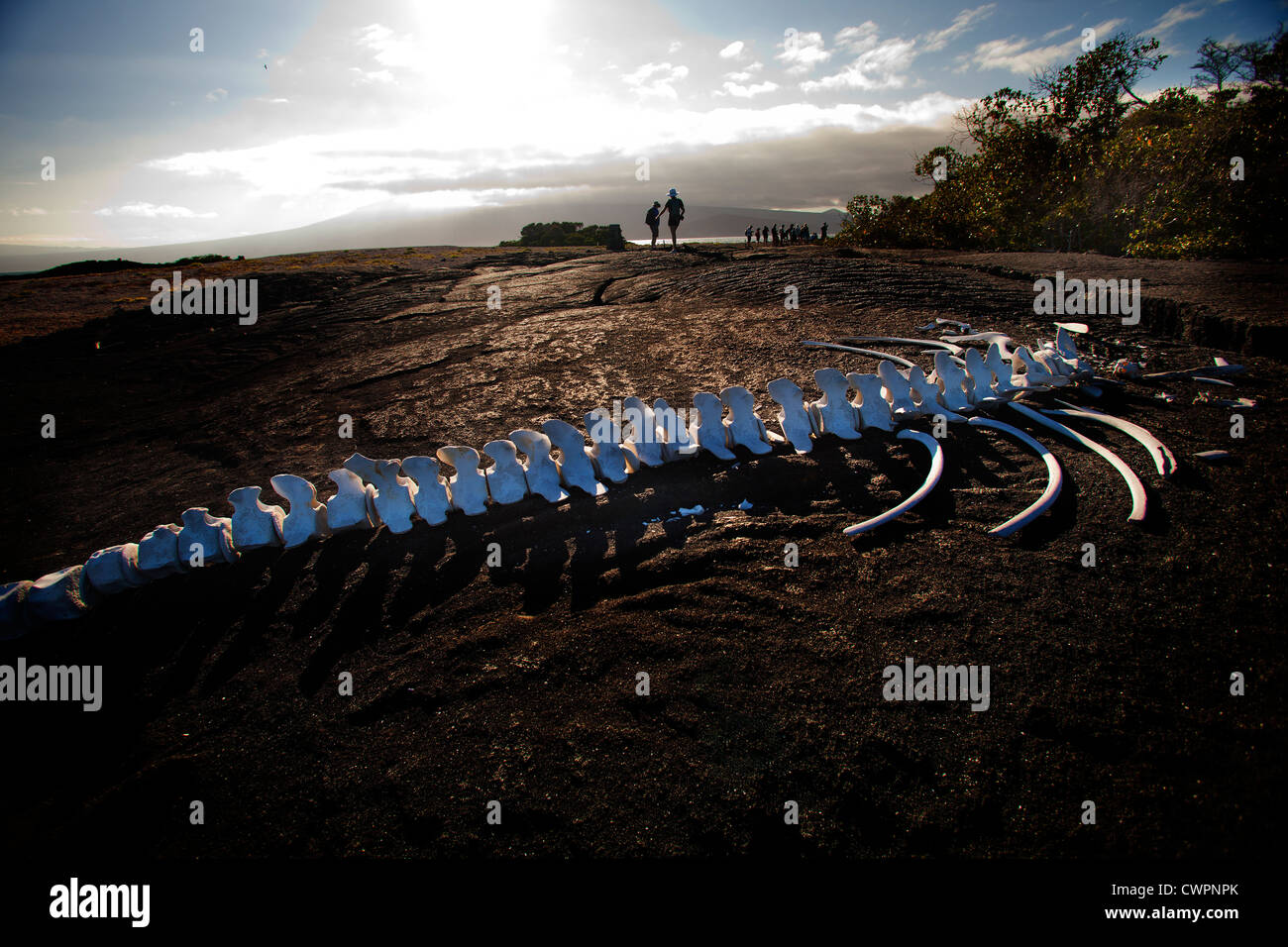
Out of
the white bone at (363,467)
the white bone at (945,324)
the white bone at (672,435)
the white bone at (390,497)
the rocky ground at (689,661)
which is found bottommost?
the rocky ground at (689,661)

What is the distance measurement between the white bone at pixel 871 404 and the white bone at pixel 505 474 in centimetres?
255

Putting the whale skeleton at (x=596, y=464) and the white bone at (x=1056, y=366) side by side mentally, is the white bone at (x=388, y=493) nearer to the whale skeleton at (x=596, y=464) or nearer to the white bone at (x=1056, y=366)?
the whale skeleton at (x=596, y=464)

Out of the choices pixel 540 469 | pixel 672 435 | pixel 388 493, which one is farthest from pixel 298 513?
pixel 672 435

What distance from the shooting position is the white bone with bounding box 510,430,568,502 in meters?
3.32

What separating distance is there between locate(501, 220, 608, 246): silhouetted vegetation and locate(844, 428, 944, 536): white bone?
23193 millimetres

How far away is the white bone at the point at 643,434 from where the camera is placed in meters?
3.61

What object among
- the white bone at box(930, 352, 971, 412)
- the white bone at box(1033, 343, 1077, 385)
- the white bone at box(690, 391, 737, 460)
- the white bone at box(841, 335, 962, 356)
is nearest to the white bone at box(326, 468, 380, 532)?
the white bone at box(690, 391, 737, 460)

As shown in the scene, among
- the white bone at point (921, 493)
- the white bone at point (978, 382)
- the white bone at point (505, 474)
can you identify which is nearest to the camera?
the white bone at point (921, 493)

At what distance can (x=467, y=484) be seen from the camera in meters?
3.23

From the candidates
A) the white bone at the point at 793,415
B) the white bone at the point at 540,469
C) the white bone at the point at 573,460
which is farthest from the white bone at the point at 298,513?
the white bone at the point at 793,415

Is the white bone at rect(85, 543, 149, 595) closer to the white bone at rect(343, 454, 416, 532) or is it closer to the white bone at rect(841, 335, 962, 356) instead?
the white bone at rect(343, 454, 416, 532)

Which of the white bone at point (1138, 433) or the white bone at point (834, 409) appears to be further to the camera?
the white bone at point (834, 409)
